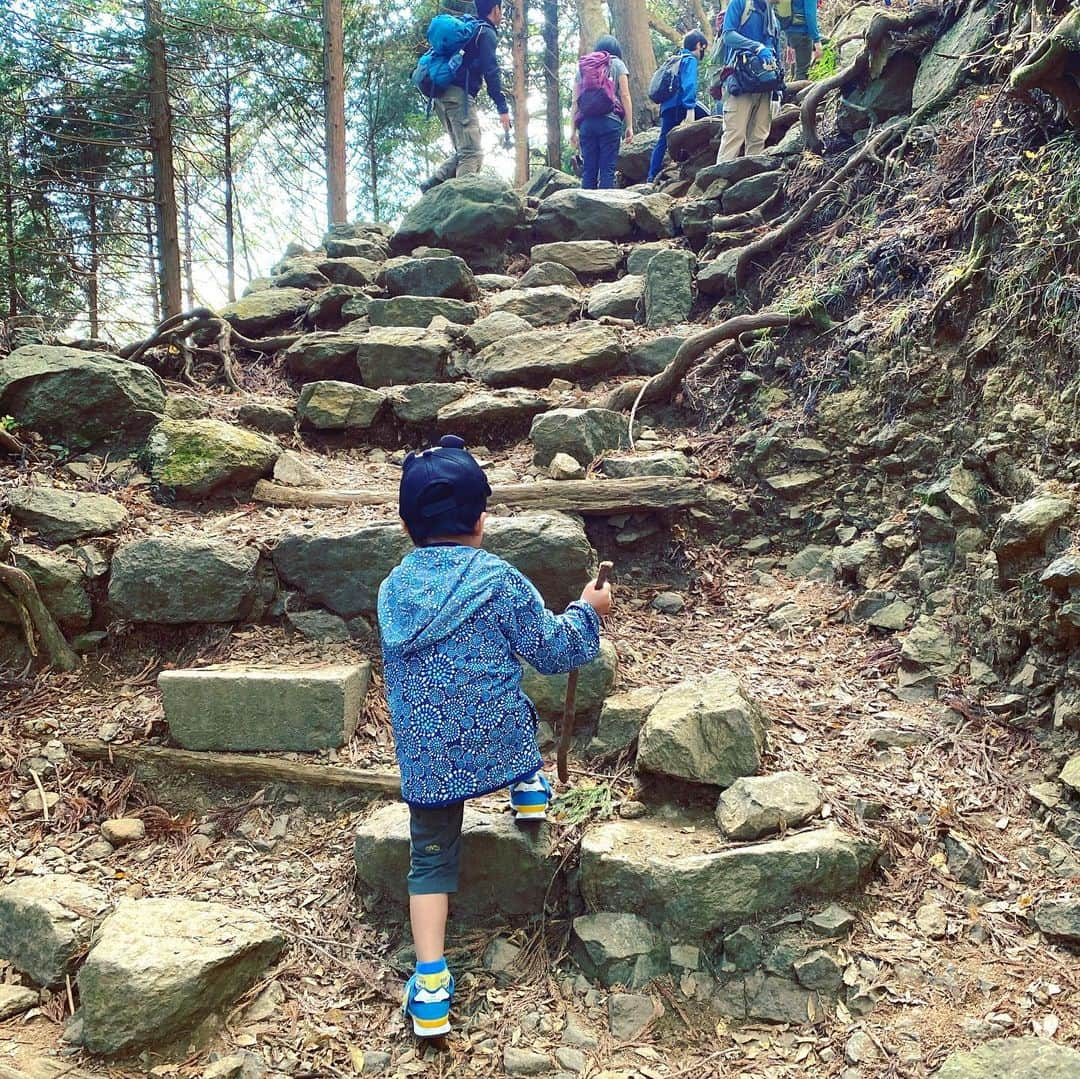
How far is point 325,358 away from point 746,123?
571 centimetres

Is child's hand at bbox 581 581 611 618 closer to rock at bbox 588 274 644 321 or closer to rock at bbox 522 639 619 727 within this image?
rock at bbox 522 639 619 727

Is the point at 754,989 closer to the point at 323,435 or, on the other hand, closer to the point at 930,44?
the point at 323,435

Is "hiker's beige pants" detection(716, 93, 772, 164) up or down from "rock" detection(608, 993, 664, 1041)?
up

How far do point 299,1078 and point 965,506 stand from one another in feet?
11.6

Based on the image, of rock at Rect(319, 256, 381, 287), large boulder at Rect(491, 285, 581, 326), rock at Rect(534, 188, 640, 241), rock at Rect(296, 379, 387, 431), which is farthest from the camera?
rock at Rect(534, 188, 640, 241)

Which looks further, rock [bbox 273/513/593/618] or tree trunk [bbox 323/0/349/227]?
tree trunk [bbox 323/0/349/227]

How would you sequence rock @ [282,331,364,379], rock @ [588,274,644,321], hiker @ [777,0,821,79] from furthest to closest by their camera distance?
hiker @ [777,0,821,79]
rock @ [588,274,644,321]
rock @ [282,331,364,379]

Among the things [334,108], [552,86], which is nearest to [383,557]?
[334,108]

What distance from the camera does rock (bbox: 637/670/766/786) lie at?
2.94 meters

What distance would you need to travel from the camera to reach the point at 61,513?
13.7 feet

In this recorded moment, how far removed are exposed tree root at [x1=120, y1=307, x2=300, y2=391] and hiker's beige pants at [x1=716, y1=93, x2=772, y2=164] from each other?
5536 millimetres

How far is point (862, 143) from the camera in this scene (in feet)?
22.1

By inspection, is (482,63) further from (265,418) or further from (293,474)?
(293,474)

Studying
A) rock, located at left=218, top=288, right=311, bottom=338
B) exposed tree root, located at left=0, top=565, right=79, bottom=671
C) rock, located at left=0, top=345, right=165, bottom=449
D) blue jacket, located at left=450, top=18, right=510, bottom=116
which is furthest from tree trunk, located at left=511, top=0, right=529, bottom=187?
exposed tree root, located at left=0, top=565, right=79, bottom=671
